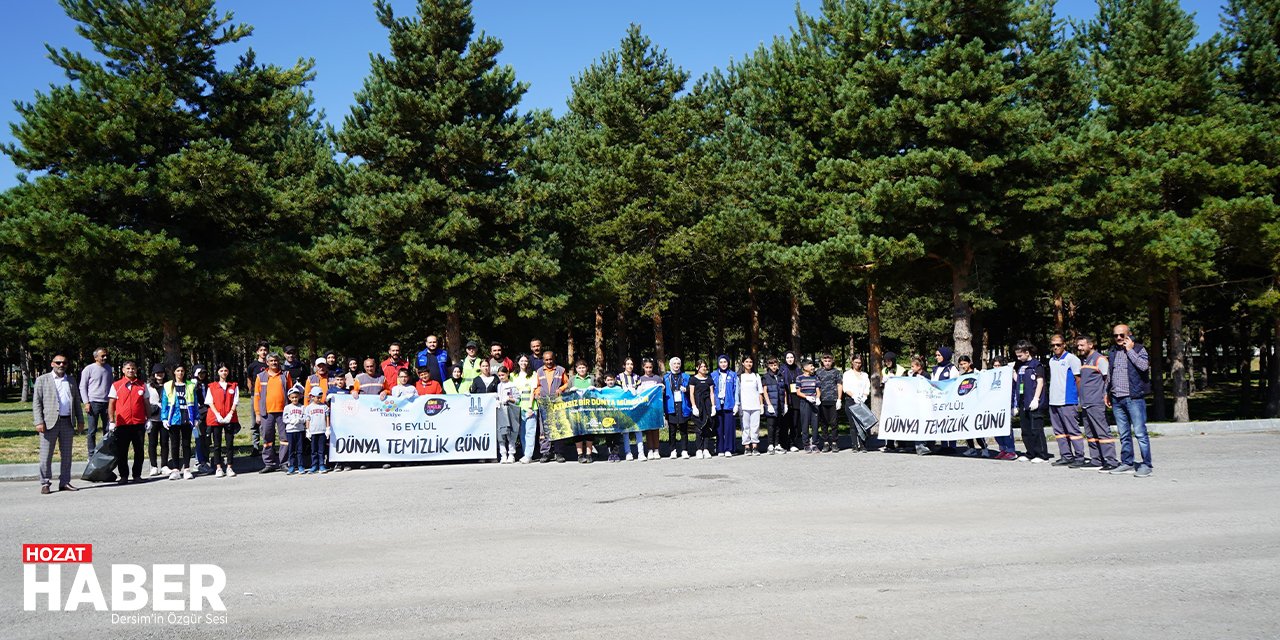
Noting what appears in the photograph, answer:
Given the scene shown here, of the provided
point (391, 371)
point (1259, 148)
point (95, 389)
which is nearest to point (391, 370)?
point (391, 371)

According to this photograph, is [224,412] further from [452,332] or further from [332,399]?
[452,332]

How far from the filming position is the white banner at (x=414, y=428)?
15.7 metres

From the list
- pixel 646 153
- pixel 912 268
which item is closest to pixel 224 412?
pixel 912 268

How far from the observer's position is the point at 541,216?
30.6 m

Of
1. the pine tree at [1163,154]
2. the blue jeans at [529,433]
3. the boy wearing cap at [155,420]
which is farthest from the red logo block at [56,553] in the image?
the pine tree at [1163,154]

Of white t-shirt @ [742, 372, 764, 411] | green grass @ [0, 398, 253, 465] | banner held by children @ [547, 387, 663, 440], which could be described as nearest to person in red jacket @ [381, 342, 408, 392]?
banner held by children @ [547, 387, 663, 440]

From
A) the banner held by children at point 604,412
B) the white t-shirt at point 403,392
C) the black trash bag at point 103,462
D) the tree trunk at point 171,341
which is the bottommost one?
the black trash bag at point 103,462

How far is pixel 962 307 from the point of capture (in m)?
23.9

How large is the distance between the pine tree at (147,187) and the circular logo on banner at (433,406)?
978 centimetres

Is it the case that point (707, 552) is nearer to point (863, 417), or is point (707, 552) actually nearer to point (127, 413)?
point (863, 417)

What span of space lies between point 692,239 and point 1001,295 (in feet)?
37.0

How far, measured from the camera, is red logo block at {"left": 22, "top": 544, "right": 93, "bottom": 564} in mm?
8000

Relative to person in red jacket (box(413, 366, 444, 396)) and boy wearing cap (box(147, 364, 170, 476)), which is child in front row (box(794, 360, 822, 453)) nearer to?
person in red jacket (box(413, 366, 444, 396))

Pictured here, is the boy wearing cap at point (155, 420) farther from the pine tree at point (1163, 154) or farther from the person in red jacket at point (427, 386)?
the pine tree at point (1163, 154)
